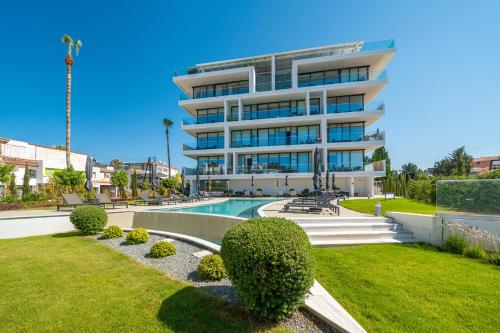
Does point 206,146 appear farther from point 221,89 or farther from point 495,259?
point 495,259

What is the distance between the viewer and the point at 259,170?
89.1 ft

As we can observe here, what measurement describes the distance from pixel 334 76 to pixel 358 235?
24.0m

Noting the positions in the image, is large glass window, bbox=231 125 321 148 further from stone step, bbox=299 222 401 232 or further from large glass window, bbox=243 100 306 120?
stone step, bbox=299 222 401 232

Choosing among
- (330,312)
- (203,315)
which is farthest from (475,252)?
(203,315)

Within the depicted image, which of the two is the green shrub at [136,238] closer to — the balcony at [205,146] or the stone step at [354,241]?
the stone step at [354,241]

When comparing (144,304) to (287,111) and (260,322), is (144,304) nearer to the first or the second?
(260,322)

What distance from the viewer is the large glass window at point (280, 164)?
2643 cm

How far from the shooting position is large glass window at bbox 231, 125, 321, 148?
87.2 feet

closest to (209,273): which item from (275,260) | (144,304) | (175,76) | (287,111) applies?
(144,304)

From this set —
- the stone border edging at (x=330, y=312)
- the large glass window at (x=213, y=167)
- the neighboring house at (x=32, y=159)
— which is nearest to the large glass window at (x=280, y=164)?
the large glass window at (x=213, y=167)

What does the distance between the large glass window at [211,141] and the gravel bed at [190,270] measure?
70.6ft

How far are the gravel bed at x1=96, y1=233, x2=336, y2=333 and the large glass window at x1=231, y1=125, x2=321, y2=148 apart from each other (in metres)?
20.2

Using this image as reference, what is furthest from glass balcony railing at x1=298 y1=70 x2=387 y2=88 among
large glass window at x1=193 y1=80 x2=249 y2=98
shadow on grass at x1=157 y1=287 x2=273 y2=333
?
shadow on grass at x1=157 y1=287 x2=273 y2=333

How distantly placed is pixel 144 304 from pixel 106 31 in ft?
86.9
